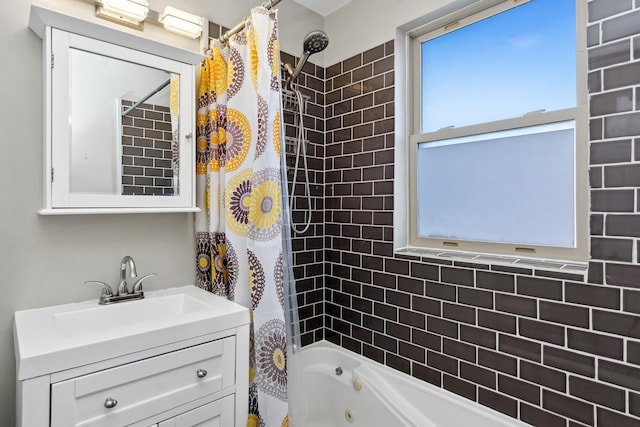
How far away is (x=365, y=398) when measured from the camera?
1.96 metres

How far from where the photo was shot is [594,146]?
4.46 ft

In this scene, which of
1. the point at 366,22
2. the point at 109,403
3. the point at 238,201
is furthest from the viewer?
the point at 366,22

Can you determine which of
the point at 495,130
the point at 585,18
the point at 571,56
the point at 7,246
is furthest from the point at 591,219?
the point at 7,246

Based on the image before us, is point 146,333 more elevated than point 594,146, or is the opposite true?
point 594,146

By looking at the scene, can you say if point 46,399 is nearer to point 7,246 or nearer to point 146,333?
point 146,333

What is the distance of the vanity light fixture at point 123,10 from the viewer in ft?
5.09

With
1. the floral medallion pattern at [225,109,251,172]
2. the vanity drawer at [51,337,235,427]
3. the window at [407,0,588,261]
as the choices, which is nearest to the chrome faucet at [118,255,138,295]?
the vanity drawer at [51,337,235,427]

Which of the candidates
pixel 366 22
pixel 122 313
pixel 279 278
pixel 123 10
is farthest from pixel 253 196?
pixel 366 22

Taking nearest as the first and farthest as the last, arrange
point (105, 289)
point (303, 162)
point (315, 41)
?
point (105, 289) → point (315, 41) → point (303, 162)

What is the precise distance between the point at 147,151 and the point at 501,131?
5.72ft

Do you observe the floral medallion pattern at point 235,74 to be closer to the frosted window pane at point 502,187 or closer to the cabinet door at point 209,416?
the frosted window pane at point 502,187

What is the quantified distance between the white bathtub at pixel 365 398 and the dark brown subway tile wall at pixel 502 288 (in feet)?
0.22

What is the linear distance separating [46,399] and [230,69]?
4.86 feet

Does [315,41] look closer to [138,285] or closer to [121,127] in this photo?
[121,127]
